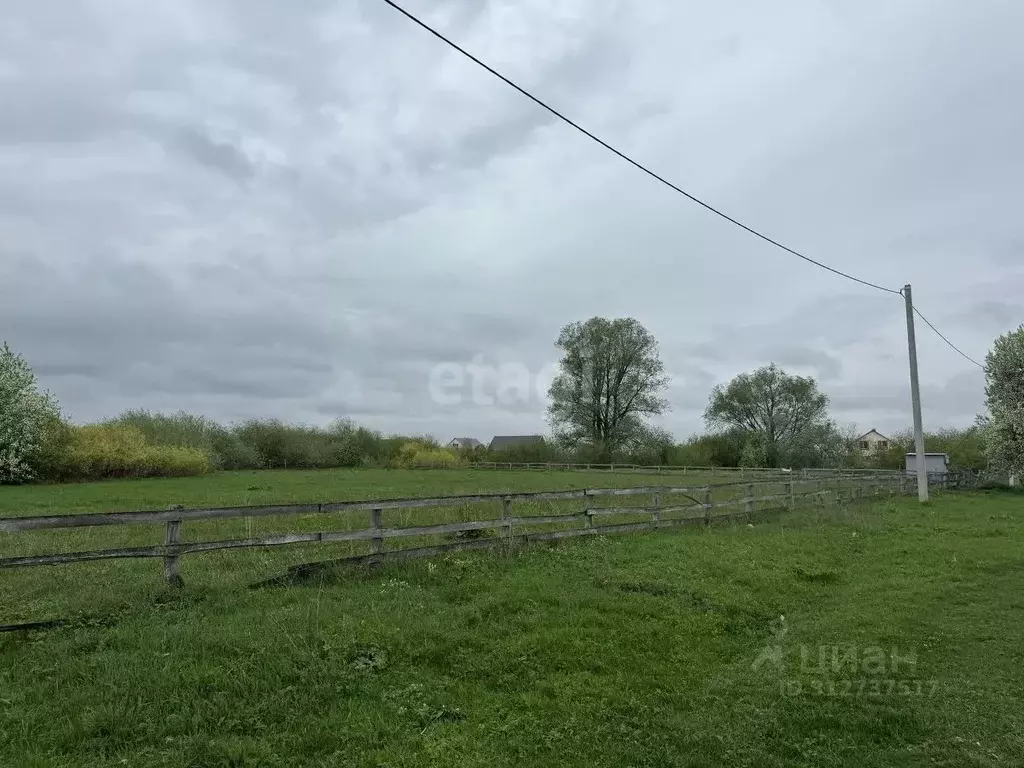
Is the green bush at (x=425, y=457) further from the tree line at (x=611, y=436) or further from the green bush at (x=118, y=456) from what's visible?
the green bush at (x=118, y=456)

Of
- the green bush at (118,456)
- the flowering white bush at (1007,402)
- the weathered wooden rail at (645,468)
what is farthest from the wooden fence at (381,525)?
the weathered wooden rail at (645,468)

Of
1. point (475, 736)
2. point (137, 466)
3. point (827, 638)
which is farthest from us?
point (137, 466)

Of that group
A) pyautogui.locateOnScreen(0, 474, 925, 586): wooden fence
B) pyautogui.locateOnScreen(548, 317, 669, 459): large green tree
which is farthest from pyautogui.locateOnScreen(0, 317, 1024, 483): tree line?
pyautogui.locateOnScreen(0, 474, 925, 586): wooden fence

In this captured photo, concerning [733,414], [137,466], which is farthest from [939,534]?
[733,414]

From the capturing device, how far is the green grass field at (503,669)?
4.20 meters

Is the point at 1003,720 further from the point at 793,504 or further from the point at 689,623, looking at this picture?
the point at 793,504

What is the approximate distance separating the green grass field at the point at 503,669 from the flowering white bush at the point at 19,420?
103ft

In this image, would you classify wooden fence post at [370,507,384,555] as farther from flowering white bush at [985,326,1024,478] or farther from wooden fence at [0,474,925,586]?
flowering white bush at [985,326,1024,478]

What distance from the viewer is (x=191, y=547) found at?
273 inches

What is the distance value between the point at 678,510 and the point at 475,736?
10.1 m

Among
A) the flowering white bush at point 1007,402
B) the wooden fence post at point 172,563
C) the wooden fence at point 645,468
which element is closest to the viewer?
the wooden fence post at point 172,563

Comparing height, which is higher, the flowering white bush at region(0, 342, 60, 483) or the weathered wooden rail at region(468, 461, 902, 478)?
the flowering white bush at region(0, 342, 60, 483)

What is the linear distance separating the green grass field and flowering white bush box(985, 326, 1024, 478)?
29339 mm

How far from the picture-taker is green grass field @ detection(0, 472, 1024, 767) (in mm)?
4195
